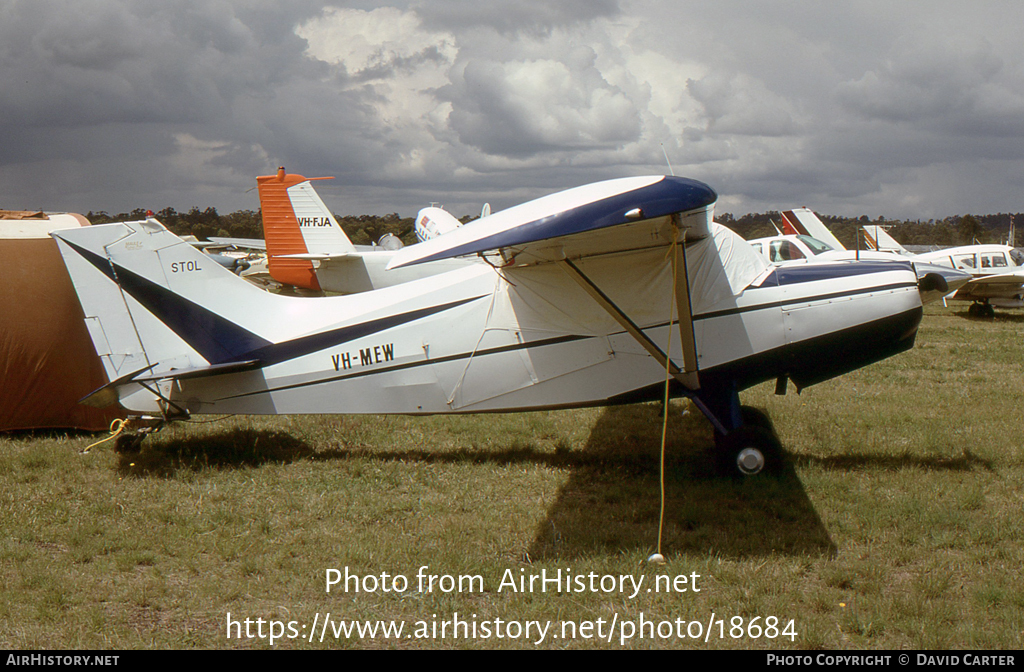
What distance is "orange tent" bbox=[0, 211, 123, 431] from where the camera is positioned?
7031 millimetres

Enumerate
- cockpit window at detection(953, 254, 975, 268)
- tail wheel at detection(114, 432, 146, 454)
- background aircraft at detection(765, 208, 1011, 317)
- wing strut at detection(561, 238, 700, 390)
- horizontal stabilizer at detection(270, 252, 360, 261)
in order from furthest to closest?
cockpit window at detection(953, 254, 975, 268)
horizontal stabilizer at detection(270, 252, 360, 261)
background aircraft at detection(765, 208, 1011, 317)
tail wheel at detection(114, 432, 146, 454)
wing strut at detection(561, 238, 700, 390)

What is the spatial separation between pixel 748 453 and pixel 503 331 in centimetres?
228

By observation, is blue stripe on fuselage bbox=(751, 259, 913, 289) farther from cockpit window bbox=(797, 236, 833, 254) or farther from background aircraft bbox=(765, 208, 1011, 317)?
cockpit window bbox=(797, 236, 833, 254)

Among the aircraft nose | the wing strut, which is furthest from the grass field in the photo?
the aircraft nose

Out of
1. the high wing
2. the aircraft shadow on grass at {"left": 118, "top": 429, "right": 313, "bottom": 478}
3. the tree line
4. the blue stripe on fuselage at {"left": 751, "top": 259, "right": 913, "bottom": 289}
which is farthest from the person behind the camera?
the tree line

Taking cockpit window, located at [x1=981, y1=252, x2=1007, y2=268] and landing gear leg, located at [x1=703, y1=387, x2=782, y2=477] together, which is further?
cockpit window, located at [x1=981, y1=252, x2=1007, y2=268]

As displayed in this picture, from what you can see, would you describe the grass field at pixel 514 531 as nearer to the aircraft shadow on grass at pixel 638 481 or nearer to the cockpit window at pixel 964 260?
the aircraft shadow on grass at pixel 638 481

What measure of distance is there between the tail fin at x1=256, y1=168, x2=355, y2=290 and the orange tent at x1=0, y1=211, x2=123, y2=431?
1100cm

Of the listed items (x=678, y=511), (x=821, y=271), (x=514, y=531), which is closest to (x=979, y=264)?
(x=821, y=271)

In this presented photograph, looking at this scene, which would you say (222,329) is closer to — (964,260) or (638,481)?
(638,481)

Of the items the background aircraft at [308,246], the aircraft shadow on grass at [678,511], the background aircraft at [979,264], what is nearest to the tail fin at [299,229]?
the background aircraft at [308,246]

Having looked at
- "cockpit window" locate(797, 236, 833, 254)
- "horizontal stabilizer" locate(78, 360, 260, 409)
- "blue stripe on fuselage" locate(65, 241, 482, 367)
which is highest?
"blue stripe on fuselage" locate(65, 241, 482, 367)

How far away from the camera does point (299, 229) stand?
1834 centimetres

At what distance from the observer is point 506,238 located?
11.8 feet
